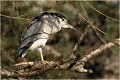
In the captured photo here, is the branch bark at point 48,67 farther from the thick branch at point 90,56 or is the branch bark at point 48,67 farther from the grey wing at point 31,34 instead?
the grey wing at point 31,34

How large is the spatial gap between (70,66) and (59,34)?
4405mm

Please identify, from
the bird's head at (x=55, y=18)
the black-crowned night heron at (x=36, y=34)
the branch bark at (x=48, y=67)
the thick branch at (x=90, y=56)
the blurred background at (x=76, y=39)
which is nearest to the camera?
the branch bark at (x=48, y=67)

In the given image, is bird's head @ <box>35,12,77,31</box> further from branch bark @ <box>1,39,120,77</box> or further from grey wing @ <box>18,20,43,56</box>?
branch bark @ <box>1,39,120,77</box>

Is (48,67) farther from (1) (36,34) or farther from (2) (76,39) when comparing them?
(2) (76,39)

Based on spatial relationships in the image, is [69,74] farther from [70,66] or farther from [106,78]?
[70,66]

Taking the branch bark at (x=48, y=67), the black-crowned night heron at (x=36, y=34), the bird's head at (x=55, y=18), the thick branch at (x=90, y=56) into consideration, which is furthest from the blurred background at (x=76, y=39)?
the thick branch at (x=90, y=56)

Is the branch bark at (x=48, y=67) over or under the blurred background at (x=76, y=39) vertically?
under

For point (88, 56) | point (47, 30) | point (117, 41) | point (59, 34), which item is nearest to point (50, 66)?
point (88, 56)

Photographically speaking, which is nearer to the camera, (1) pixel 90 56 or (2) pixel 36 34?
(1) pixel 90 56

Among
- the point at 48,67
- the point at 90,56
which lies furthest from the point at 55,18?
the point at 48,67

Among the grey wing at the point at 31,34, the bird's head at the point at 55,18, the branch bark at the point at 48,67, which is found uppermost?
the bird's head at the point at 55,18

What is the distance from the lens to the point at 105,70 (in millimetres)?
6844

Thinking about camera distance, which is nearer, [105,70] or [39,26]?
[39,26]

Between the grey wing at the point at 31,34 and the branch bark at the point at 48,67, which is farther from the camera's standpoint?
the grey wing at the point at 31,34
